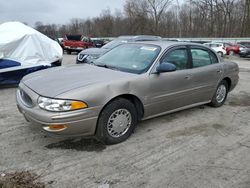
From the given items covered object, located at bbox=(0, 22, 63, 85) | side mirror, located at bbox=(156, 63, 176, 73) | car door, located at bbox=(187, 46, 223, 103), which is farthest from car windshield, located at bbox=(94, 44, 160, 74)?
covered object, located at bbox=(0, 22, 63, 85)

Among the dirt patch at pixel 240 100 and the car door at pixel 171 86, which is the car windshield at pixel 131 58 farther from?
the dirt patch at pixel 240 100

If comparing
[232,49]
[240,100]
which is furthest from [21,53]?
[232,49]

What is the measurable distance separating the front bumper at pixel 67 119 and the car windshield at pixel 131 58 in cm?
110

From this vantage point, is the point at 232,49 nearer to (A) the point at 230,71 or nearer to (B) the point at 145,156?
(A) the point at 230,71

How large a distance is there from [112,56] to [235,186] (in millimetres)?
3013

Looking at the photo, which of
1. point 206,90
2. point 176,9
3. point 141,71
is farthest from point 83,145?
point 176,9

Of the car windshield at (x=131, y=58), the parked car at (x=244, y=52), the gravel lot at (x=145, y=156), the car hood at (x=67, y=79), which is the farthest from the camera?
the parked car at (x=244, y=52)

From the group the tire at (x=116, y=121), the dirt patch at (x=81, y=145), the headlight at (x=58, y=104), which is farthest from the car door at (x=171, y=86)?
the headlight at (x=58, y=104)

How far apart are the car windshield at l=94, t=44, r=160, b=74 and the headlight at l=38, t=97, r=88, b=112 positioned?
1.23m

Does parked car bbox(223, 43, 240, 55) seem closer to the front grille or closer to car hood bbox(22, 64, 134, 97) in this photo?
car hood bbox(22, 64, 134, 97)

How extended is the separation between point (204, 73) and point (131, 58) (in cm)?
159

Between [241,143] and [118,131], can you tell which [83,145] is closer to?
[118,131]

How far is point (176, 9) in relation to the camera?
187ft

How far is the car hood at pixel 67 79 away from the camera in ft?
11.1
